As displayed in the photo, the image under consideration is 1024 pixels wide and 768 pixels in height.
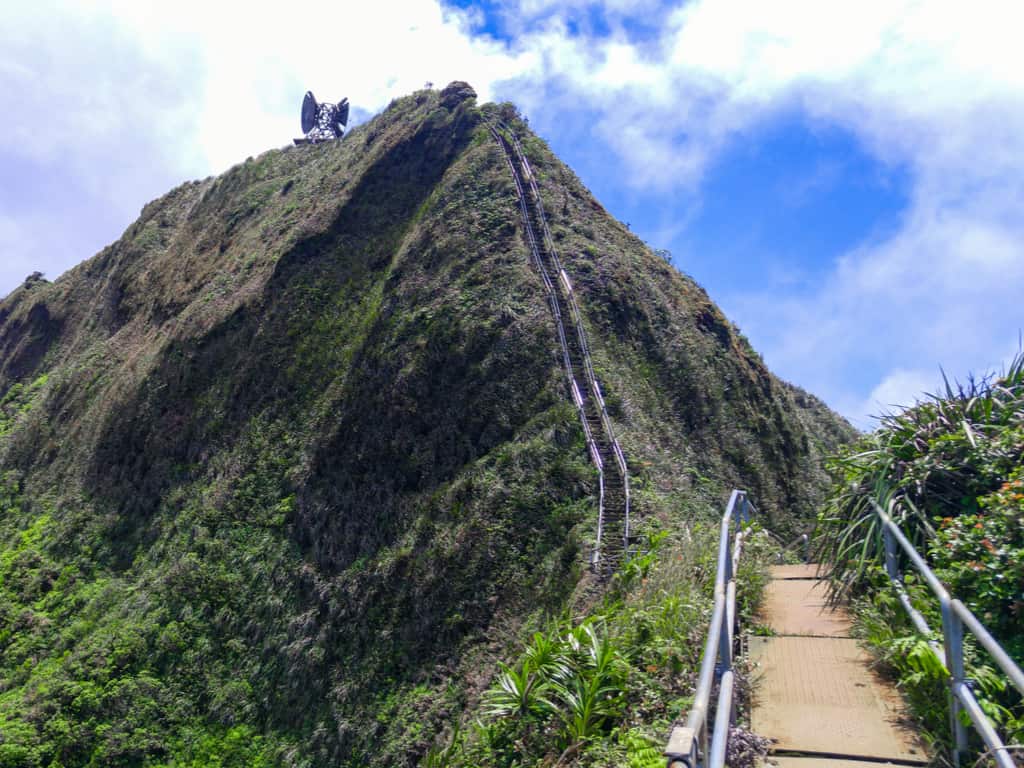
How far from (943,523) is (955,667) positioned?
214 centimetres

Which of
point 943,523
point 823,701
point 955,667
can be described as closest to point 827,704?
point 823,701

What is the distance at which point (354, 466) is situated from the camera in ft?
62.9

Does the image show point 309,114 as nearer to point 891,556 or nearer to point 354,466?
point 354,466

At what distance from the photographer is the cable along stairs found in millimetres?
13718

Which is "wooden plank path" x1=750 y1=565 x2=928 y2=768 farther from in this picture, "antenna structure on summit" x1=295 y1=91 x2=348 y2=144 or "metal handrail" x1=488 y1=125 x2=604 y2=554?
"antenna structure on summit" x1=295 y1=91 x2=348 y2=144

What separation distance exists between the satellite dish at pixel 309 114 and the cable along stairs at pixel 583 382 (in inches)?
871

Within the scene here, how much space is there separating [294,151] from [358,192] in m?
16.1

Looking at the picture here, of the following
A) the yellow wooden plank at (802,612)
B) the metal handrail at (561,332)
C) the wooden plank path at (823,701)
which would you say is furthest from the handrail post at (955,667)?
the metal handrail at (561,332)

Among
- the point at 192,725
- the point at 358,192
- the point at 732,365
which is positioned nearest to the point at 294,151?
the point at 358,192

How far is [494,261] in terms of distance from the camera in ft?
74.5

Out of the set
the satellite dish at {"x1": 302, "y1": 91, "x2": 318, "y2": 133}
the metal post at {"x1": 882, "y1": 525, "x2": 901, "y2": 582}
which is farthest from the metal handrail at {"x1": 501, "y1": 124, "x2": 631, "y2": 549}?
the satellite dish at {"x1": 302, "y1": 91, "x2": 318, "y2": 133}

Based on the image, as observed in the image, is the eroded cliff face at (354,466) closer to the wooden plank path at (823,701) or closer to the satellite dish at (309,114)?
A: the wooden plank path at (823,701)

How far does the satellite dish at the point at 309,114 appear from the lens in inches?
1815

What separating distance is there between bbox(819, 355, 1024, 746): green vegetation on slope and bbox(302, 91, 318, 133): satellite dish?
44224 millimetres
